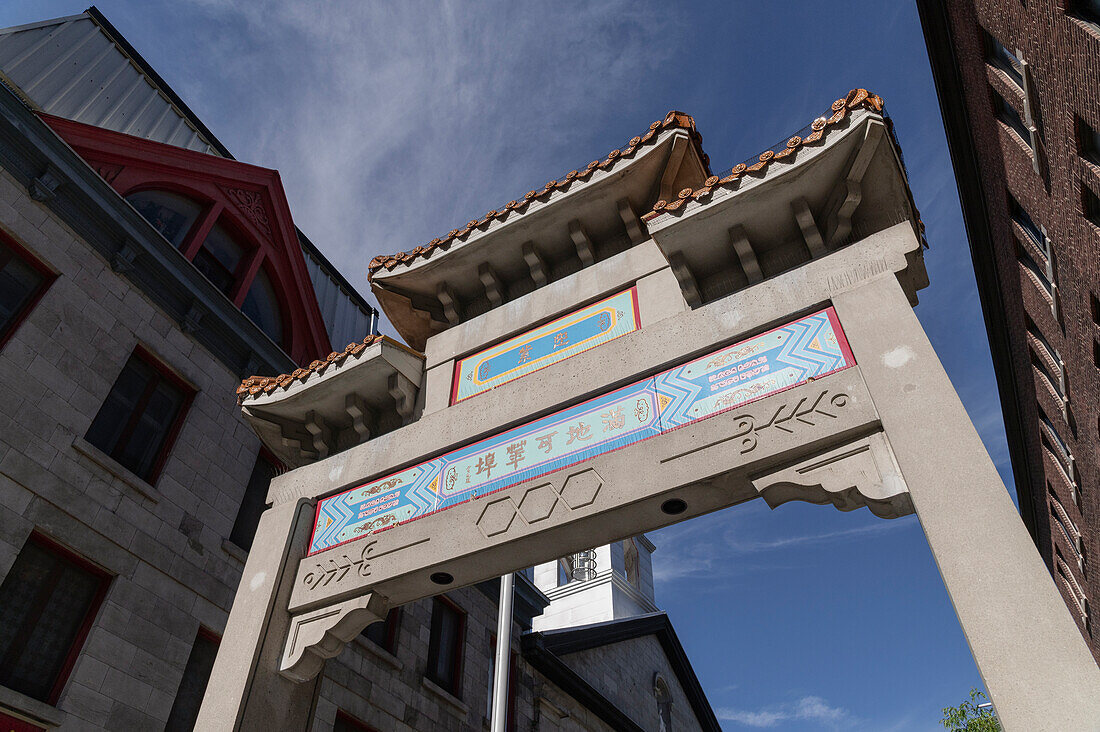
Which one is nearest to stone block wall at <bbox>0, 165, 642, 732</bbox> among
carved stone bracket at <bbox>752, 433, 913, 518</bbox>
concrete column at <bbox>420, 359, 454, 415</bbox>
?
concrete column at <bbox>420, 359, 454, 415</bbox>

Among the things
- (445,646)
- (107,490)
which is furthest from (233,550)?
(445,646)

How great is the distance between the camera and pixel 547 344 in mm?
9797

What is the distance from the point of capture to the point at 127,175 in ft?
46.7

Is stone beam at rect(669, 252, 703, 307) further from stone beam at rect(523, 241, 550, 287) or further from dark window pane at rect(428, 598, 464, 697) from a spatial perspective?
dark window pane at rect(428, 598, 464, 697)

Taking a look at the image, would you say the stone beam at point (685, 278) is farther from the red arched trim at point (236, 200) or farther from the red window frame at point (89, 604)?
the red arched trim at point (236, 200)

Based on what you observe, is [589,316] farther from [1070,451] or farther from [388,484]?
[1070,451]

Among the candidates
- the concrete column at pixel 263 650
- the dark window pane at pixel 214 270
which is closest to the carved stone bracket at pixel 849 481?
the concrete column at pixel 263 650

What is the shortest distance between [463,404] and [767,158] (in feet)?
15.7

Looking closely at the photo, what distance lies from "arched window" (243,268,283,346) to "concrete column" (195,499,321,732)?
27.7ft

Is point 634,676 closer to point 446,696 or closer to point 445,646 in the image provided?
point 445,646

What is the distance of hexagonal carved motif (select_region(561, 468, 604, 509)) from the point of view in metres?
7.72

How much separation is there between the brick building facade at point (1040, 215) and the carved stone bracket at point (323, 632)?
11286 millimetres

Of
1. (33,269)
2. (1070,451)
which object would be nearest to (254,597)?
(33,269)

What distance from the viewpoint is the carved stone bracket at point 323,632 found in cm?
855
